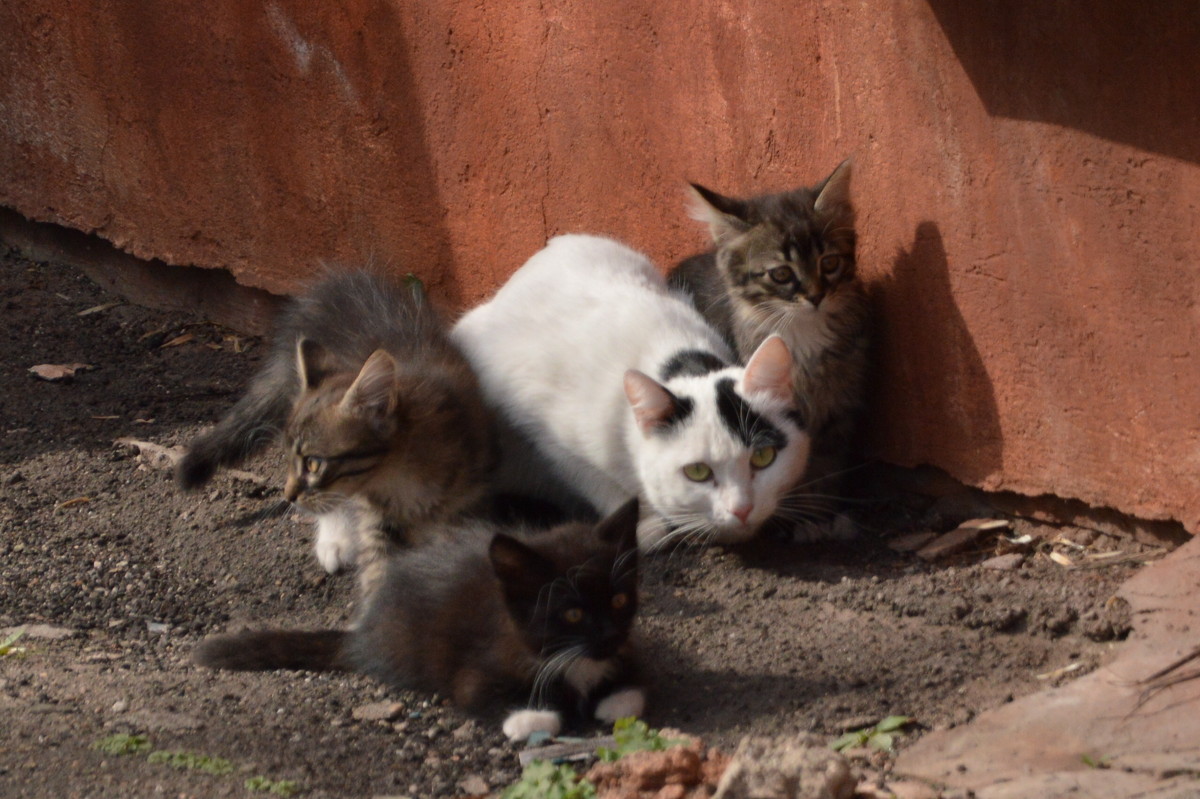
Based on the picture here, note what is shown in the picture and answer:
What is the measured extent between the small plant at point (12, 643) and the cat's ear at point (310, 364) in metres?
1.33

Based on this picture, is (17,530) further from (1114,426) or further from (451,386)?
(1114,426)

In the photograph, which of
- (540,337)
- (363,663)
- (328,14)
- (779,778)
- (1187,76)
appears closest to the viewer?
(779,778)

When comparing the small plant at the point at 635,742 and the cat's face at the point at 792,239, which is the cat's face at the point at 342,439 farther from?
the small plant at the point at 635,742

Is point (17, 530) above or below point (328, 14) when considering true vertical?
below

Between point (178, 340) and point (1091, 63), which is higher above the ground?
point (1091, 63)

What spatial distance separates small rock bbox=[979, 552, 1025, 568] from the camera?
4465 millimetres

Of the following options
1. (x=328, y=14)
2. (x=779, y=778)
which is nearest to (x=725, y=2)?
(x=328, y=14)

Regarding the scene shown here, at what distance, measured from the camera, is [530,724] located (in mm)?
3605

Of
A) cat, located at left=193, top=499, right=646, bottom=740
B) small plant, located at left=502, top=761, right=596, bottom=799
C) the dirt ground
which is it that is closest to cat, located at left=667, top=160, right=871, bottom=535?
the dirt ground

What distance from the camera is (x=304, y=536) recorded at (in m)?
5.43

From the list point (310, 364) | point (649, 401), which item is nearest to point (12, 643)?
point (310, 364)

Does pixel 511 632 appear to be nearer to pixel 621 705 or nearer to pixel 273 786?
pixel 621 705

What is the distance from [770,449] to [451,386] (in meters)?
1.33

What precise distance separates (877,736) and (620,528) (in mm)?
945
